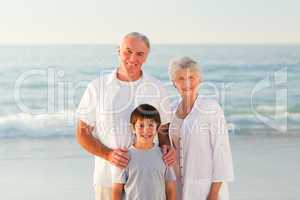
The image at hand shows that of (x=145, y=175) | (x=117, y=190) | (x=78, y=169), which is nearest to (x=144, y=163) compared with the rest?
(x=145, y=175)

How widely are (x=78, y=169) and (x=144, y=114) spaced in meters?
1.55

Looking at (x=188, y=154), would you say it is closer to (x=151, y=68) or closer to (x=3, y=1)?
(x=151, y=68)

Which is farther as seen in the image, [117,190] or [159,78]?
[159,78]

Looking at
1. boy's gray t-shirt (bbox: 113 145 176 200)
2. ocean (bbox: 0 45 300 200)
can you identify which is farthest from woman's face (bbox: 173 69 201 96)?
ocean (bbox: 0 45 300 200)

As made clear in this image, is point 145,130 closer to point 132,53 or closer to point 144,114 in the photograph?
point 144,114

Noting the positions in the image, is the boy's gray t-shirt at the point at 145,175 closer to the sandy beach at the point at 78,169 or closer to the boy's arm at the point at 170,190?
the boy's arm at the point at 170,190

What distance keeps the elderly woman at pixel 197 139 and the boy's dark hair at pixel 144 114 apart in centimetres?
14

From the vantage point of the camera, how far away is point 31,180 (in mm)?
3818

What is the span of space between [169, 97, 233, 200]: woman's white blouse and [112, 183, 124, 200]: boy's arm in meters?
0.25

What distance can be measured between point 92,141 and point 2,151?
5.63 ft

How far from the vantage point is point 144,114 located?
240cm

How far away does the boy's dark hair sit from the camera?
2.40 metres

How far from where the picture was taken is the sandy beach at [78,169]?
3.72 metres

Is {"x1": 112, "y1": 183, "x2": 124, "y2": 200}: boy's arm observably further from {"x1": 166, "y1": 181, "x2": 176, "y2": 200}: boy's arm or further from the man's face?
the man's face
